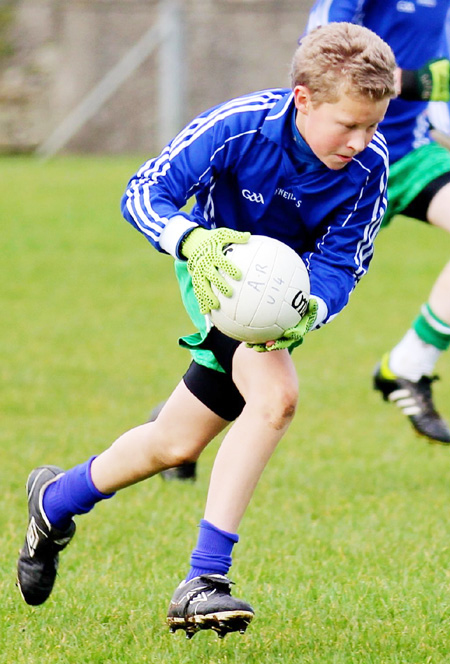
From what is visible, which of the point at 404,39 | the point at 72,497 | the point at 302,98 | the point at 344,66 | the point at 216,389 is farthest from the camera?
the point at 404,39

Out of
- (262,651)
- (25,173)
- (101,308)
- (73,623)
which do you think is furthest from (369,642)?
(25,173)

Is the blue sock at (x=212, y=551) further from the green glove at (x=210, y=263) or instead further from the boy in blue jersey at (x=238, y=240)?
the green glove at (x=210, y=263)

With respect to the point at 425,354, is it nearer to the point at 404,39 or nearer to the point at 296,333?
the point at 404,39

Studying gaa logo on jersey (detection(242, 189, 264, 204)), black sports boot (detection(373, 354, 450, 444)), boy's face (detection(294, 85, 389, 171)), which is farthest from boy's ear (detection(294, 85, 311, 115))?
black sports boot (detection(373, 354, 450, 444))

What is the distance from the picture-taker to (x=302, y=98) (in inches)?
136

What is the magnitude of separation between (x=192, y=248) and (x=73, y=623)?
1.25 metres

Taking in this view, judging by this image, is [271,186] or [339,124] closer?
[339,124]

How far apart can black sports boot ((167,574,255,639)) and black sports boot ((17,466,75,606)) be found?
0.62 m

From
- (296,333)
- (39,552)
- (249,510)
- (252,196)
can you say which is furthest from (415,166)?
(39,552)

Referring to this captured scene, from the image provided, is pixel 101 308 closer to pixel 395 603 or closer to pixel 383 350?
pixel 383 350

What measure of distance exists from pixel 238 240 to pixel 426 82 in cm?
247

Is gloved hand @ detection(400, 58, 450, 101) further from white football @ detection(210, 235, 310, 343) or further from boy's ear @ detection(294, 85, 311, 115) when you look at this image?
white football @ detection(210, 235, 310, 343)

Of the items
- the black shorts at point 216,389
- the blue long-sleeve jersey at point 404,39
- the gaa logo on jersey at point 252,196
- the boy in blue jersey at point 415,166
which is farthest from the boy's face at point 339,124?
the blue long-sleeve jersey at point 404,39

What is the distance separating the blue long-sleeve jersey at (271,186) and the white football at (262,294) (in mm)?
260
